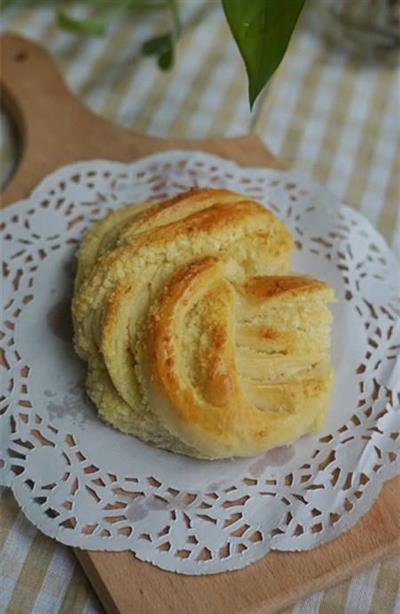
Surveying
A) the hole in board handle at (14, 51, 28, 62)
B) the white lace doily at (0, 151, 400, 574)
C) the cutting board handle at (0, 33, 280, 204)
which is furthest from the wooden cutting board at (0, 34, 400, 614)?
the hole in board handle at (14, 51, 28, 62)

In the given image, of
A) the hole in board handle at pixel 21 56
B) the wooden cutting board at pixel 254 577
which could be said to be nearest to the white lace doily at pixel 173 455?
the wooden cutting board at pixel 254 577

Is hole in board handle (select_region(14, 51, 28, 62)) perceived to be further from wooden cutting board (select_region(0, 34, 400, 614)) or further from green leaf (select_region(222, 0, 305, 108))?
wooden cutting board (select_region(0, 34, 400, 614))

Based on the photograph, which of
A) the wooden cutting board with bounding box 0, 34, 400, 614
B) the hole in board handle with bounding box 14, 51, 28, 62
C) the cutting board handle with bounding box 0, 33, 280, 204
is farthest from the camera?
the hole in board handle with bounding box 14, 51, 28, 62

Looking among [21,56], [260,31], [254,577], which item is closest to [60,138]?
[21,56]

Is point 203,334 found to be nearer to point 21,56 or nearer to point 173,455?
point 173,455

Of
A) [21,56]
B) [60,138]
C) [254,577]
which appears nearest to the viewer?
[254,577]

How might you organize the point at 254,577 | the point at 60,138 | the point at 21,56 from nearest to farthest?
the point at 254,577, the point at 60,138, the point at 21,56
